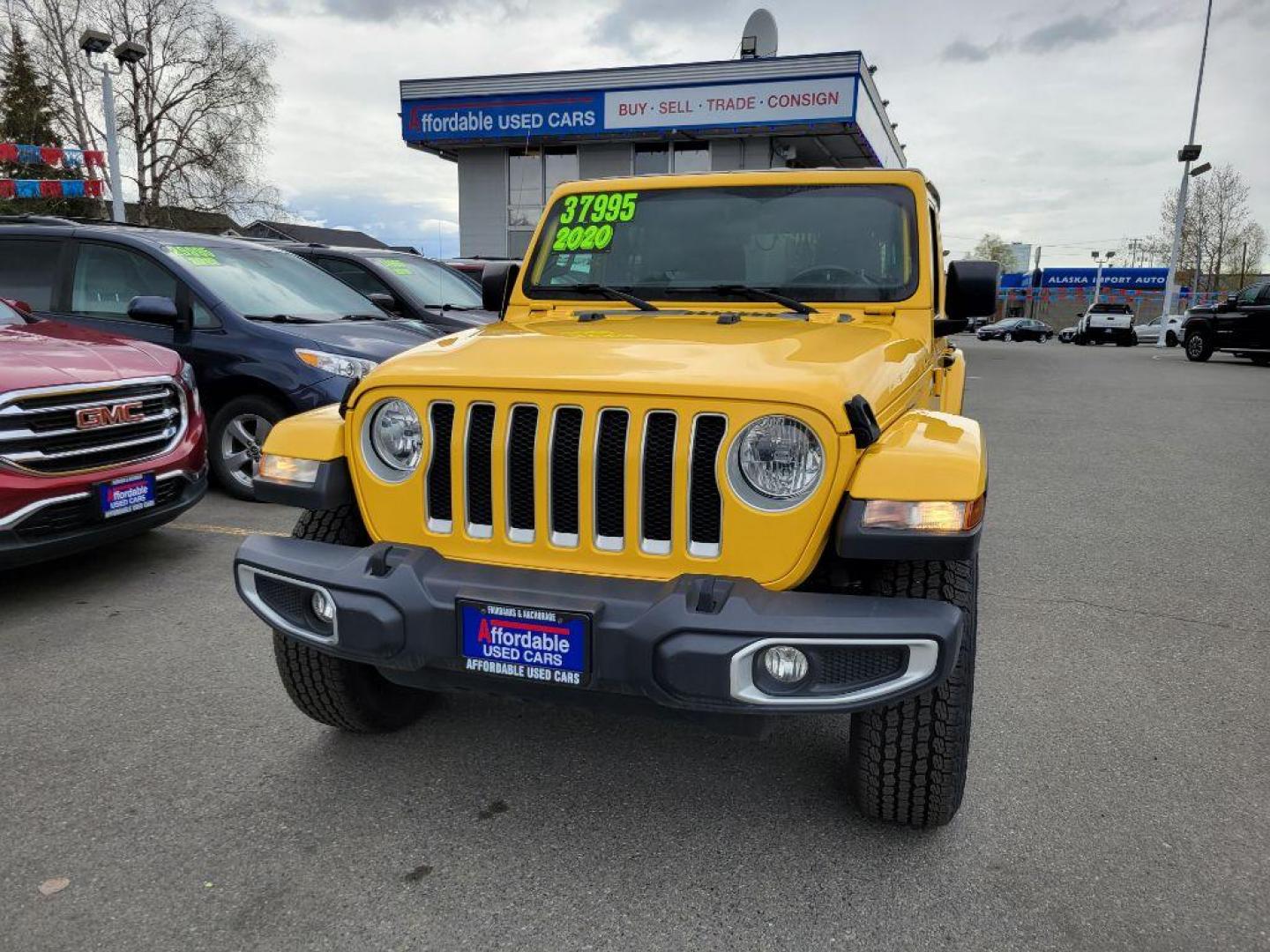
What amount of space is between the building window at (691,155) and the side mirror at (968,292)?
20635mm

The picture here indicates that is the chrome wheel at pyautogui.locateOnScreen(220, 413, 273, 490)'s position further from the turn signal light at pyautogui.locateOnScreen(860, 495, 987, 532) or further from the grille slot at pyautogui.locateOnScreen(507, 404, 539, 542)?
the turn signal light at pyautogui.locateOnScreen(860, 495, 987, 532)

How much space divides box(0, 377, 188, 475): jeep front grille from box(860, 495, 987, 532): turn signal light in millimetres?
3590

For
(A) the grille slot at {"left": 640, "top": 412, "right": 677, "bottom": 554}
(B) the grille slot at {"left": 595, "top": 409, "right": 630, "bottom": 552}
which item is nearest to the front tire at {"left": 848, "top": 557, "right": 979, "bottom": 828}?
(A) the grille slot at {"left": 640, "top": 412, "right": 677, "bottom": 554}

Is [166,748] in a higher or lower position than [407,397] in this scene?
lower

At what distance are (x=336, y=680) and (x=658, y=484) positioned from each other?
124 cm

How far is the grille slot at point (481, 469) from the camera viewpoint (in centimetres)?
233

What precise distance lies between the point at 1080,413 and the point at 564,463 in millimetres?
11216

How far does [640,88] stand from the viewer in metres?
21.7

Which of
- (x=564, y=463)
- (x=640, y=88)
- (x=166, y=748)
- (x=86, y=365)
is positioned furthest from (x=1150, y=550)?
(x=640, y=88)

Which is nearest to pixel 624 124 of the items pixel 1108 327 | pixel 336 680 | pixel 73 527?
pixel 73 527

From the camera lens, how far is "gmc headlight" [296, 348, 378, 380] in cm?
580

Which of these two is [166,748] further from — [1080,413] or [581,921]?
[1080,413]

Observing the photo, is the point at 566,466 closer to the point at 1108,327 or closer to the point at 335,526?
the point at 335,526

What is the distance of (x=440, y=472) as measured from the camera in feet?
7.84
